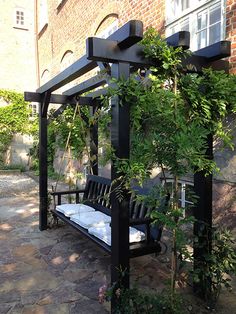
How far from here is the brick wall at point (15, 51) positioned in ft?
56.1

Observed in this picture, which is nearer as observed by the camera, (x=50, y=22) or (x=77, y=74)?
(x=77, y=74)

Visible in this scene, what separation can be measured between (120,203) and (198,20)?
3.95 metres

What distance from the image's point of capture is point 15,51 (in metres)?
17.4

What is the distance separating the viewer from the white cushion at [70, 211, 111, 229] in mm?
4395

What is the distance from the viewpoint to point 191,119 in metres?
2.96

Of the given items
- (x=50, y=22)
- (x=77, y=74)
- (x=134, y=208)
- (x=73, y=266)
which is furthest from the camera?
(x=50, y=22)

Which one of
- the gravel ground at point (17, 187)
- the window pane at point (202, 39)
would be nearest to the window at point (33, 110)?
the gravel ground at point (17, 187)

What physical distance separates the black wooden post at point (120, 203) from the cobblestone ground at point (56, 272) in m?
0.52

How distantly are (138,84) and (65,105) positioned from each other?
354 centimetres

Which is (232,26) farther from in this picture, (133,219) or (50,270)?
(50,270)

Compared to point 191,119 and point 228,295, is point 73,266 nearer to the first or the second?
point 228,295

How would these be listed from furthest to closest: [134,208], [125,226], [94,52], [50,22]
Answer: [50,22] < [134,208] < [125,226] < [94,52]

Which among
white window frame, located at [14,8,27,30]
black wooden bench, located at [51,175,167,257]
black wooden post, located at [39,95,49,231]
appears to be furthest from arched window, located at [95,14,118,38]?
white window frame, located at [14,8,27,30]

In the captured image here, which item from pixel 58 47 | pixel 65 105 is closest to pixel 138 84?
pixel 65 105
